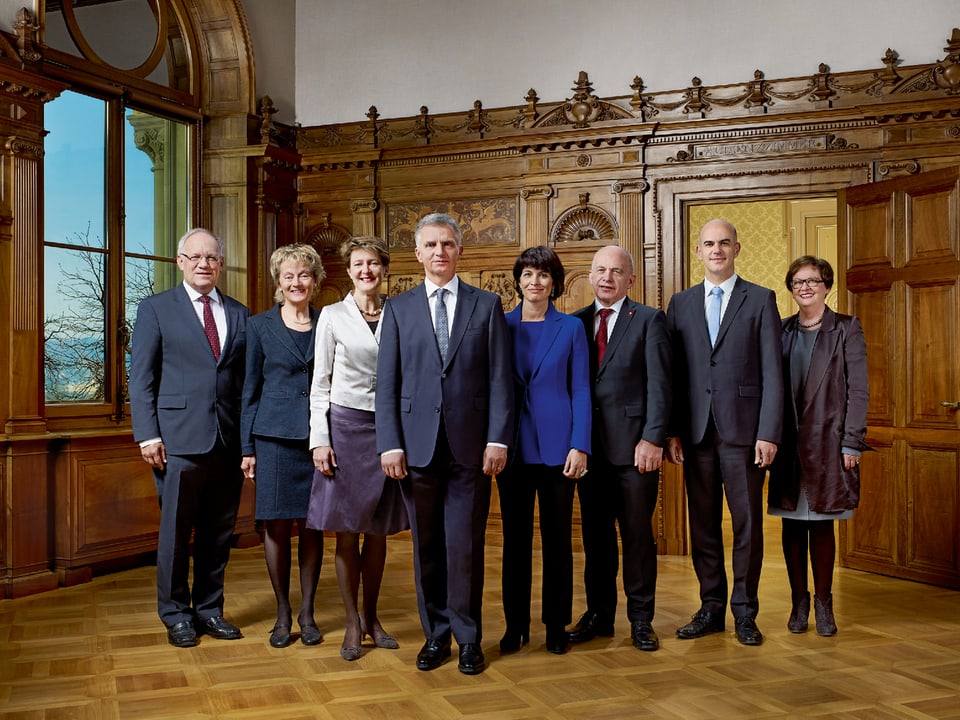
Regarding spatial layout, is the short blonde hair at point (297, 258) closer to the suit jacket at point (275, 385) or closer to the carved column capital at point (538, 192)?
the suit jacket at point (275, 385)

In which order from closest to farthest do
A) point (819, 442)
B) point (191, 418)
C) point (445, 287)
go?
point (445, 287), point (191, 418), point (819, 442)

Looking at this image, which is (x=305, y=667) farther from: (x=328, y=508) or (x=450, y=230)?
(x=450, y=230)

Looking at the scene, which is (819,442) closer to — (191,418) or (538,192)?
(191,418)

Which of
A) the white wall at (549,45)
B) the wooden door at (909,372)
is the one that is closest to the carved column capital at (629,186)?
the white wall at (549,45)

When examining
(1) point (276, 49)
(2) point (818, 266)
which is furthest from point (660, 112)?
(1) point (276, 49)

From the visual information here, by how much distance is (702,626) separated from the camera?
410 cm

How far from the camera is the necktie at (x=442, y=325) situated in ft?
12.0

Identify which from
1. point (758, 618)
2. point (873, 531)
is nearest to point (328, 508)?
point (758, 618)

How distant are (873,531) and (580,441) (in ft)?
8.69

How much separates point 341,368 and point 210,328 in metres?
0.68

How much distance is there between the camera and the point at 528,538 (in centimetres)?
387

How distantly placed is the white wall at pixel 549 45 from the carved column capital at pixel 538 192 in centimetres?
61

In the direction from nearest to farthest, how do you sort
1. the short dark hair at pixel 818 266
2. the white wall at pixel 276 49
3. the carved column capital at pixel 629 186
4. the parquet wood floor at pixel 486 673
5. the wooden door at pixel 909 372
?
1. the parquet wood floor at pixel 486 673
2. the short dark hair at pixel 818 266
3. the wooden door at pixel 909 372
4. the carved column capital at pixel 629 186
5. the white wall at pixel 276 49

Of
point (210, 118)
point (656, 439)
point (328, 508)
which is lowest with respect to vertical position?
point (328, 508)
